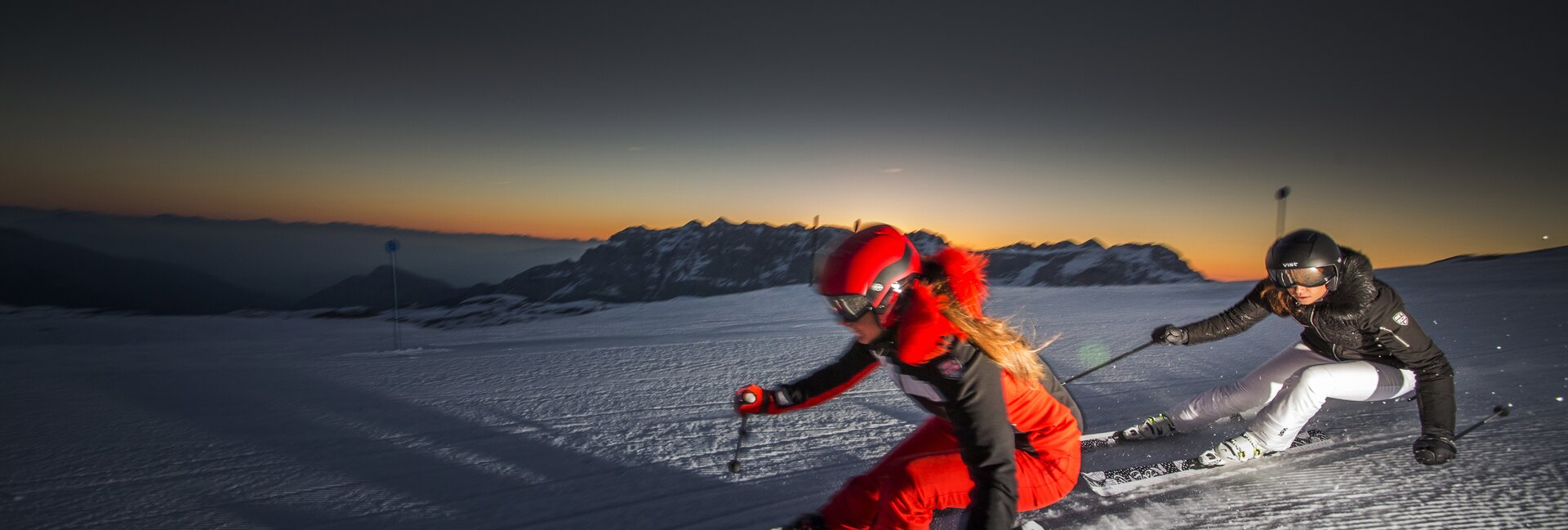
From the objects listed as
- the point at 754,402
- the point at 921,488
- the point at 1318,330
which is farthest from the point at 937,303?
the point at 1318,330

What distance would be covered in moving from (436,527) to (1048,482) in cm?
292

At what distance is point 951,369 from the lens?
224 cm

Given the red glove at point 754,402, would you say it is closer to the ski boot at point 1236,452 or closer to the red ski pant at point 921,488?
the red ski pant at point 921,488

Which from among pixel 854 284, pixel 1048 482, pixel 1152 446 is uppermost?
pixel 854 284

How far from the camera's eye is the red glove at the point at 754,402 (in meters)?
3.18

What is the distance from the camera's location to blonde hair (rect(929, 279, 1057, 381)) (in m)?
2.29

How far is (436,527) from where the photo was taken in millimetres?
3461

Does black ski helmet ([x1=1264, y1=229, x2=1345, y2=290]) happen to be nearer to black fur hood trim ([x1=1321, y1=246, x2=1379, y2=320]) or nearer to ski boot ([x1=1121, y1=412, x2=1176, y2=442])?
black fur hood trim ([x1=1321, y1=246, x2=1379, y2=320])

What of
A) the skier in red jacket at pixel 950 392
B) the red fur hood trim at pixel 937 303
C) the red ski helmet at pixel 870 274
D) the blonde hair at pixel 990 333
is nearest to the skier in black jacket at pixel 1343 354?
the skier in red jacket at pixel 950 392

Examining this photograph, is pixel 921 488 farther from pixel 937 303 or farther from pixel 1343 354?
pixel 1343 354

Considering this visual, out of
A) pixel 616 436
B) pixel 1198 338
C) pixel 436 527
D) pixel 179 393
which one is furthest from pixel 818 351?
pixel 179 393

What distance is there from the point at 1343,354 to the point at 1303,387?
54 centimetres

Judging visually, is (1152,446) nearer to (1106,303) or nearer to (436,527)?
(436,527)

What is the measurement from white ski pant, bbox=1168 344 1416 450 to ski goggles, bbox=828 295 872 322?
311cm
